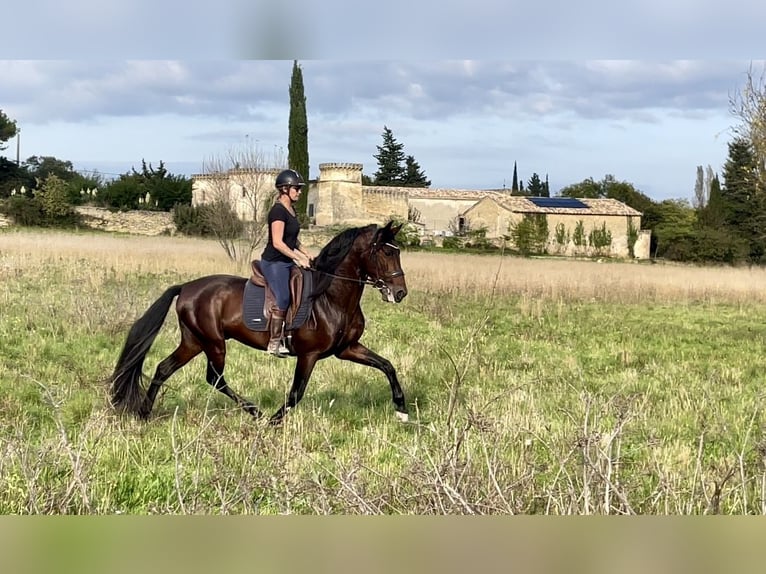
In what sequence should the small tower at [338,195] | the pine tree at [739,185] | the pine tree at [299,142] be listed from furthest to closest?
the pine tree at [739,185], the small tower at [338,195], the pine tree at [299,142]

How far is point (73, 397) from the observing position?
5375mm

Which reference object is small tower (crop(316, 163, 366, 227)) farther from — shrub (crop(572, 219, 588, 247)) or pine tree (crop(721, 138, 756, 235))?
Result: pine tree (crop(721, 138, 756, 235))

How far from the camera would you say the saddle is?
457cm

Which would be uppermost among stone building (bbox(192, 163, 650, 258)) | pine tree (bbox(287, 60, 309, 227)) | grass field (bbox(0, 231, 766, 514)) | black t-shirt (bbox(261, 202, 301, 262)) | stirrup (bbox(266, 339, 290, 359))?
pine tree (bbox(287, 60, 309, 227))

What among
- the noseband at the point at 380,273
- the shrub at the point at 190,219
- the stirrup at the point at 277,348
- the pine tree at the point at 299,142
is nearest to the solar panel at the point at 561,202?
the noseband at the point at 380,273

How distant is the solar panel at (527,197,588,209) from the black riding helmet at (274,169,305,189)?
206 cm

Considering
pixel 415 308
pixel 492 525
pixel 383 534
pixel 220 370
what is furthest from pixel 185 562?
pixel 415 308

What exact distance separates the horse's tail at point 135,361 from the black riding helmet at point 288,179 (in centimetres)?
157

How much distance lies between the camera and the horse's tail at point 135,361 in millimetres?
4738

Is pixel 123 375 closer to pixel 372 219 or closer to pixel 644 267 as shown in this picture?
pixel 372 219

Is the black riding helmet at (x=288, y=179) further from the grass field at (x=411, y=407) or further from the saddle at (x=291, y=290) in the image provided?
the grass field at (x=411, y=407)

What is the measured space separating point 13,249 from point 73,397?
51.5 inches

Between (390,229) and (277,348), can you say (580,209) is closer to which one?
(390,229)

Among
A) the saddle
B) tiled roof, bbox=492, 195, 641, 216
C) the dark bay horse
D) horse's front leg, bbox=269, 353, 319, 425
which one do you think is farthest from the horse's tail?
tiled roof, bbox=492, 195, 641, 216
